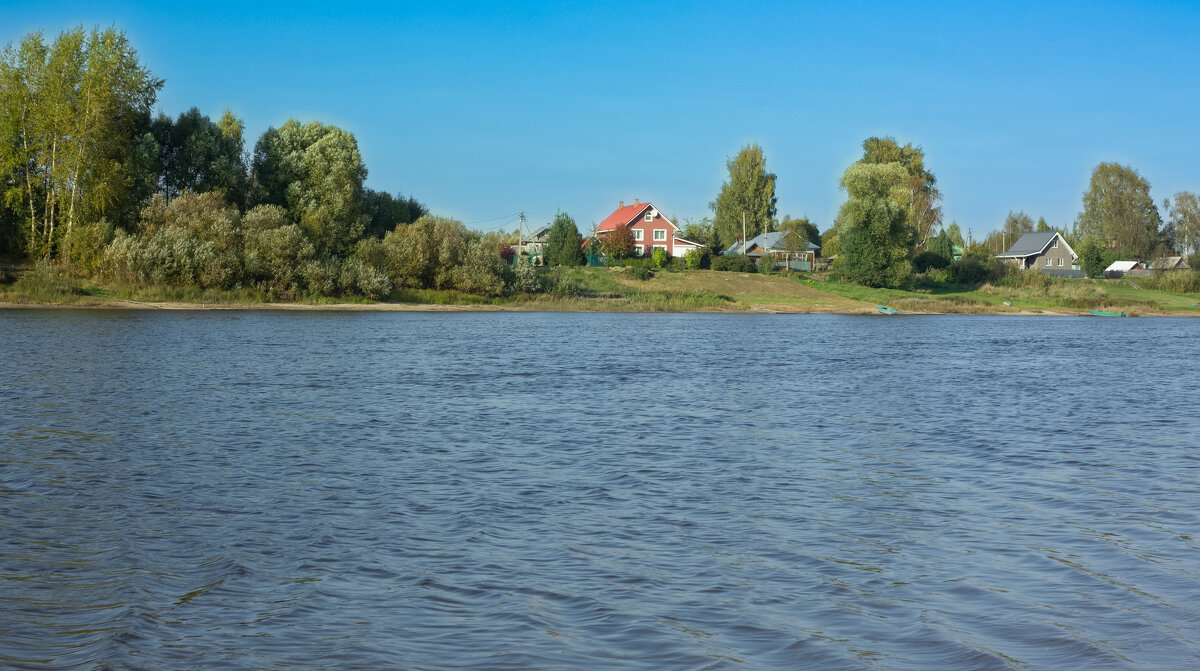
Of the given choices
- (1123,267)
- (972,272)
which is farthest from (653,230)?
(1123,267)

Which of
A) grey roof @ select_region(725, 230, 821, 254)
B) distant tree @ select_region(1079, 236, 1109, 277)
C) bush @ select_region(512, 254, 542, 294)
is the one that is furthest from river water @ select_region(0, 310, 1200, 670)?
distant tree @ select_region(1079, 236, 1109, 277)

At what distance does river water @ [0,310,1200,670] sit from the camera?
265 inches

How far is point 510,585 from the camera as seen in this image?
7855 millimetres

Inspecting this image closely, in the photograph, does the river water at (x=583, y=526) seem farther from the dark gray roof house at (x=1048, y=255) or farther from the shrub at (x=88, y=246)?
the dark gray roof house at (x=1048, y=255)

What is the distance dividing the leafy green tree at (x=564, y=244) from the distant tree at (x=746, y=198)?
45273 millimetres

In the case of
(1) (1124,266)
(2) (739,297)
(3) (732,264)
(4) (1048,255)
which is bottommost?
(2) (739,297)

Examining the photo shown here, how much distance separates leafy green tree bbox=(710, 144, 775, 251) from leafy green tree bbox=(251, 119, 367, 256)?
73379mm

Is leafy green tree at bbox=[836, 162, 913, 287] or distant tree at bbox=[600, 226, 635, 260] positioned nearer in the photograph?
leafy green tree at bbox=[836, 162, 913, 287]

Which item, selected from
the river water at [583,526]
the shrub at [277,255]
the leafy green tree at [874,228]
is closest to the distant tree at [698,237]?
the leafy green tree at [874,228]

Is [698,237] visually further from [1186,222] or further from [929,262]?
[1186,222]

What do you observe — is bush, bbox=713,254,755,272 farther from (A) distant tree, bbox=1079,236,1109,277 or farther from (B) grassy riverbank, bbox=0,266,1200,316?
(A) distant tree, bbox=1079,236,1109,277

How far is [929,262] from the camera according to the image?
95.0m

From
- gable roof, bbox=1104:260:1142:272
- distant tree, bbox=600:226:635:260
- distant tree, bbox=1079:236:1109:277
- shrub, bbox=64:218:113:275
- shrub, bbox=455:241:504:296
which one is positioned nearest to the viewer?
shrub, bbox=64:218:113:275

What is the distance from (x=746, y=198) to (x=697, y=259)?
151 feet
